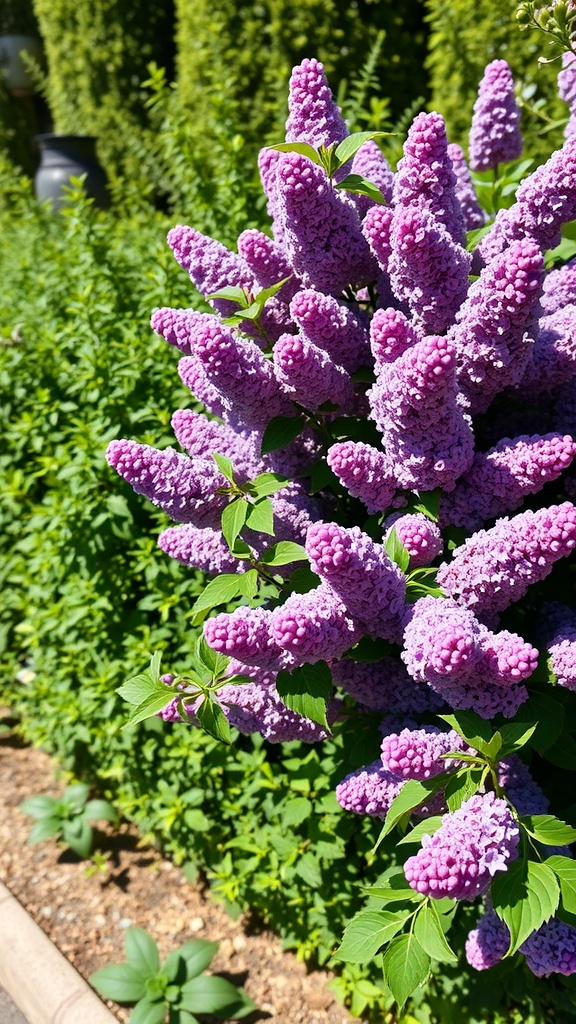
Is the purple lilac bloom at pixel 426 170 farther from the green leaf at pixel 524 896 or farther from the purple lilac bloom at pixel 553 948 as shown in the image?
the purple lilac bloom at pixel 553 948

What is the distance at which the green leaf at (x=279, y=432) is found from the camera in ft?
4.49

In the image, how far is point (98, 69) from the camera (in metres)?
9.04

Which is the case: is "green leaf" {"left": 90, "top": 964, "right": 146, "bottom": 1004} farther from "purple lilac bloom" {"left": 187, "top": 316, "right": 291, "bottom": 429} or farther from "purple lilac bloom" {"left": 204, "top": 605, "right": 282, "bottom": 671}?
"purple lilac bloom" {"left": 187, "top": 316, "right": 291, "bottom": 429}

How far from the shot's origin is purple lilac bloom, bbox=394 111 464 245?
48.2 inches

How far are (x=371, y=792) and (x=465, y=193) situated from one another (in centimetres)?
123

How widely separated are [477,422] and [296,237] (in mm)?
493

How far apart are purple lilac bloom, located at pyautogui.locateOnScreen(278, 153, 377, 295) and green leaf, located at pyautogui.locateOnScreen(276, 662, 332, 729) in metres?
0.65

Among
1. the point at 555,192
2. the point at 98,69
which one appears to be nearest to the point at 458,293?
the point at 555,192

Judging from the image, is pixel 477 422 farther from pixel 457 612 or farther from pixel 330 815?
pixel 330 815

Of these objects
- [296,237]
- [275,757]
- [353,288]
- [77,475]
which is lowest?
[275,757]

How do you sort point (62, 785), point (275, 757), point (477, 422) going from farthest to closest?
point (62, 785) < point (275, 757) < point (477, 422)

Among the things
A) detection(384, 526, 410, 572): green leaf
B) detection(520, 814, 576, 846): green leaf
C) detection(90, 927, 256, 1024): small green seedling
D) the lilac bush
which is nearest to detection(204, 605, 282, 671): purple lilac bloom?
the lilac bush

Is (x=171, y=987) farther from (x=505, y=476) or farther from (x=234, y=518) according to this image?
(x=505, y=476)

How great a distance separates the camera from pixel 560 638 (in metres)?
1.28
